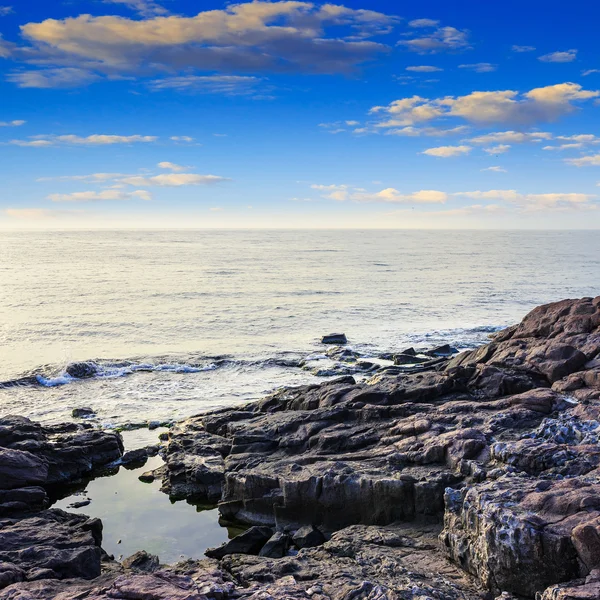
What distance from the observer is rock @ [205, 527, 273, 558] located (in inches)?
704

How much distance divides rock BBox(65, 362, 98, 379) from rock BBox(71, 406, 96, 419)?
7.83 meters

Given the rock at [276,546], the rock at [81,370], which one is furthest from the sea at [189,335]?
the rock at [276,546]

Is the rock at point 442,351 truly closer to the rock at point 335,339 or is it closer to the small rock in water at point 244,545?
the rock at point 335,339

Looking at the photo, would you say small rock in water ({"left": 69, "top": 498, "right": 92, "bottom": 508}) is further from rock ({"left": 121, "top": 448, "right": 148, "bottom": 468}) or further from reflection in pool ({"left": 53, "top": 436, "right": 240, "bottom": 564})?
rock ({"left": 121, "top": 448, "right": 148, "bottom": 468})

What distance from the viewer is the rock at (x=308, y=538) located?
57.4ft

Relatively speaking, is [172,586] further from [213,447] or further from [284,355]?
[284,355]

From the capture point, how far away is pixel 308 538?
17594mm

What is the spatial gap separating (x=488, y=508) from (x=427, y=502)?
11.9 feet

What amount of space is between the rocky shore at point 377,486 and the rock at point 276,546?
55mm

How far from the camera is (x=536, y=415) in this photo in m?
19.4

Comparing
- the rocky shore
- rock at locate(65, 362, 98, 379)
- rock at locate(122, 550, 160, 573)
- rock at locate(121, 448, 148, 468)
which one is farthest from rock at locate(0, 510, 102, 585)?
rock at locate(65, 362, 98, 379)

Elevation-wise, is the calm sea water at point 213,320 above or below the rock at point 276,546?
above

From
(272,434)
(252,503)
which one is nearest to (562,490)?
(252,503)

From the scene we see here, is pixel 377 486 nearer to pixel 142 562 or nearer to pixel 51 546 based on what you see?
pixel 142 562
